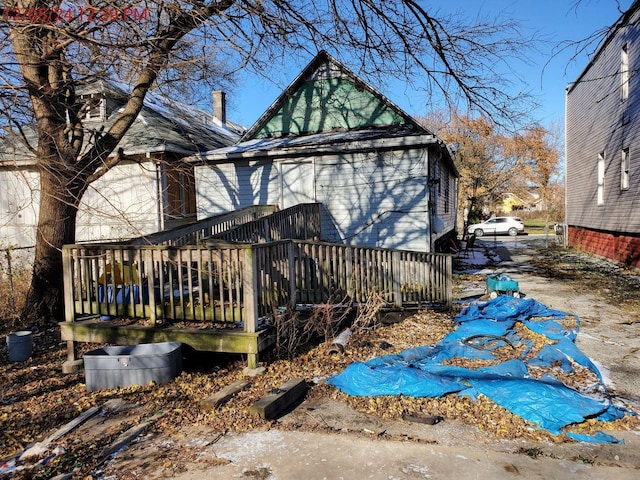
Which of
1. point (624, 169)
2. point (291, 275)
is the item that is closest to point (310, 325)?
point (291, 275)

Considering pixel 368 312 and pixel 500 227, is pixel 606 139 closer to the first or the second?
pixel 368 312

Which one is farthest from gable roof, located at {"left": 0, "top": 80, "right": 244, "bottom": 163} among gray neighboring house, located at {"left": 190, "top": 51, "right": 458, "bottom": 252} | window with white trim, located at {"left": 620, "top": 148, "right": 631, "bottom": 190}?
window with white trim, located at {"left": 620, "top": 148, "right": 631, "bottom": 190}

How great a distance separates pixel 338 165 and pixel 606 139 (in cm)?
1097

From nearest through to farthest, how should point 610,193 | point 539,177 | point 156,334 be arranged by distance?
point 156,334 < point 610,193 < point 539,177

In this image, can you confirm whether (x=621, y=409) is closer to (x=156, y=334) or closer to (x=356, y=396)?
(x=356, y=396)

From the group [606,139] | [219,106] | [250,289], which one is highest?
[219,106]

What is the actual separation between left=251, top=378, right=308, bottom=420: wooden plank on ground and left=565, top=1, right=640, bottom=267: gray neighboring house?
1010cm

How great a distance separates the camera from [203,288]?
20.0 feet

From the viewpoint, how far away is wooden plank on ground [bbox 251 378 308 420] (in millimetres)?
4352

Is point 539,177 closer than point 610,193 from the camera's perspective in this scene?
No

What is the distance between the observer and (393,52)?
28.7 feet

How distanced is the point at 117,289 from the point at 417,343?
439 centimetres

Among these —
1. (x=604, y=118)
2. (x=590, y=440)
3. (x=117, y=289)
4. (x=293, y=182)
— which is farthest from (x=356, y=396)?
(x=604, y=118)

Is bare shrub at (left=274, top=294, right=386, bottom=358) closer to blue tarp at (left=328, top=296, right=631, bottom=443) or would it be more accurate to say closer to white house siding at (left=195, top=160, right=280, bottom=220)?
blue tarp at (left=328, top=296, right=631, bottom=443)
